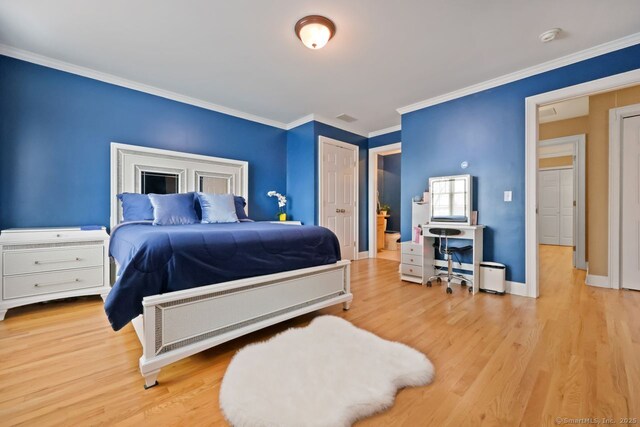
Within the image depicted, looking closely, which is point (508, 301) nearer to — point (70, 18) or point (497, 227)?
point (497, 227)

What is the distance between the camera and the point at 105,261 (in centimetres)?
275

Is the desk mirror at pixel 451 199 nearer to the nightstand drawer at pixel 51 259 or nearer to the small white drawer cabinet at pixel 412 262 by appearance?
the small white drawer cabinet at pixel 412 262

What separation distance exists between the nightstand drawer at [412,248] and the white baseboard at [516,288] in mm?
1047

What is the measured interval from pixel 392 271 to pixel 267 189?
2584mm

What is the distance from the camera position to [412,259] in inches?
140

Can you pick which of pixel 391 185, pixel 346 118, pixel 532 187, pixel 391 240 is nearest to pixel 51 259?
pixel 346 118

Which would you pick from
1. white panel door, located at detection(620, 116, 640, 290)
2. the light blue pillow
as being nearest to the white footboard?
the light blue pillow

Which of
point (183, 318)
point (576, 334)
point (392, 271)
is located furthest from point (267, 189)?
point (576, 334)

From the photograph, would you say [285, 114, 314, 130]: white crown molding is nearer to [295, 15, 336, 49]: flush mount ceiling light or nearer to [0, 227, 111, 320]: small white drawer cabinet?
[295, 15, 336, 49]: flush mount ceiling light

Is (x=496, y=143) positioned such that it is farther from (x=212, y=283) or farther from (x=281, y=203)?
(x=212, y=283)

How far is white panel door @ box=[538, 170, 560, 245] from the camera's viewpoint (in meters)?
6.75

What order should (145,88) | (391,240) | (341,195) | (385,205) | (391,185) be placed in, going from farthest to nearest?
(391,185), (385,205), (391,240), (341,195), (145,88)

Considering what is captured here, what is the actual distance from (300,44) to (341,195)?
287 centimetres

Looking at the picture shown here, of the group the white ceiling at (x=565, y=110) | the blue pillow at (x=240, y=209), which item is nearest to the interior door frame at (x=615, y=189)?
the white ceiling at (x=565, y=110)
